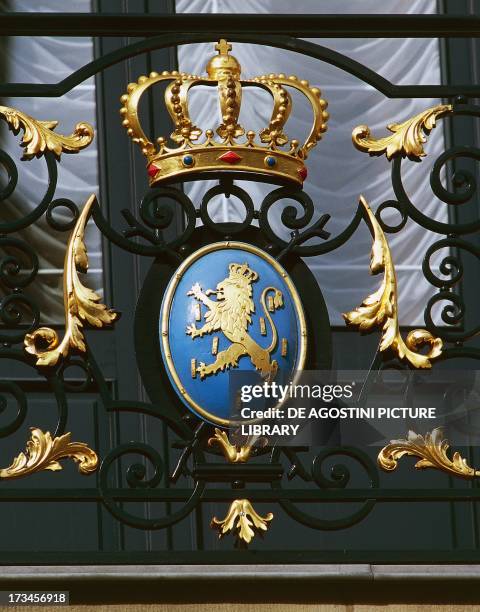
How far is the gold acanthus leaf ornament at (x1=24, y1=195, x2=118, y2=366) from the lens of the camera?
21.1 feet

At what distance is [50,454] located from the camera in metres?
6.41

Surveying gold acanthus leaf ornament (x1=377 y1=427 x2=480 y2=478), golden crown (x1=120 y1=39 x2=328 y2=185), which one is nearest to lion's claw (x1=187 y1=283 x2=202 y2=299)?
golden crown (x1=120 y1=39 x2=328 y2=185)

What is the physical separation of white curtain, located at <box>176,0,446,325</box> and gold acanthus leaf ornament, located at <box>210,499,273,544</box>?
2560mm

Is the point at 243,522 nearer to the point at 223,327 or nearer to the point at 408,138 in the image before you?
the point at 223,327

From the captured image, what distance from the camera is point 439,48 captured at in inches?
366

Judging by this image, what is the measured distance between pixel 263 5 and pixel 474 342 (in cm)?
175

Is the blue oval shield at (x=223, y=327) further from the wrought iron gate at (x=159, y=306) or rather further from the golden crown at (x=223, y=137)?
the golden crown at (x=223, y=137)

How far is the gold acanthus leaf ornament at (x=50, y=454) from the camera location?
638cm

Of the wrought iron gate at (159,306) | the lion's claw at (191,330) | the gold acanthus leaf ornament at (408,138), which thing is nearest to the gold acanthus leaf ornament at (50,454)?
the wrought iron gate at (159,306)

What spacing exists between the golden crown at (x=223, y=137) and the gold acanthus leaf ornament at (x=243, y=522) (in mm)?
1001

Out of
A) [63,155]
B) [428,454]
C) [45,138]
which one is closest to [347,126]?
[63,155]

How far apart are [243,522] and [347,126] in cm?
320

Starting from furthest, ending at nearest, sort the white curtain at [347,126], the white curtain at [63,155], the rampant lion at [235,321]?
the white curtain at [347,126]
the white curtain at [63,155]
the rampant lion at [235,321]

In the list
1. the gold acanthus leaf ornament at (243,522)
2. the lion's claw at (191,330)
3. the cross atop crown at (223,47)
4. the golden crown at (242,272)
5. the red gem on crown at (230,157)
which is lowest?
the gold acanthus leaf ornament at (243,522)
